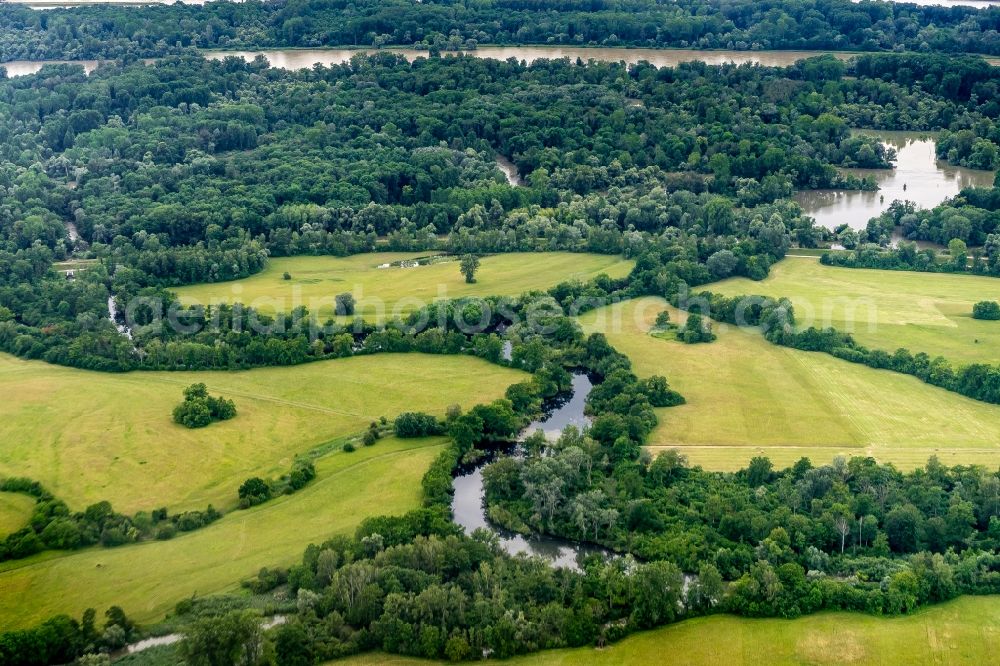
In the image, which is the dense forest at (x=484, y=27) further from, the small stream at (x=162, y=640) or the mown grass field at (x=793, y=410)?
the small stream at (x=162, y=640)

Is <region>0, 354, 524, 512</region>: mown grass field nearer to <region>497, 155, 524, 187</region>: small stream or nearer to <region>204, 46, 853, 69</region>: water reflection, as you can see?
<region>497, 155, 524, 187</region>: small stream

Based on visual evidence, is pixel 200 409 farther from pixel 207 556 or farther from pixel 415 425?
pixel 207 556

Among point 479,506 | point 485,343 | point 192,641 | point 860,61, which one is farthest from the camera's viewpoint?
point 860,61

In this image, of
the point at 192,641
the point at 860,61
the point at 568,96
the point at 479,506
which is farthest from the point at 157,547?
the point at 860,61

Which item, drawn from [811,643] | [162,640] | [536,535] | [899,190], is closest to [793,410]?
[536,535]

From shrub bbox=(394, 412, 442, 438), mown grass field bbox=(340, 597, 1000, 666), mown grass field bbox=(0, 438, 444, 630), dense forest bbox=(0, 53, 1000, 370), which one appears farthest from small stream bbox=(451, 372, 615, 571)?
dense forest bbox=(0, 53, 1000, 370)

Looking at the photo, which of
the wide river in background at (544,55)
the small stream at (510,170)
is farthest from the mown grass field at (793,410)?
the wide river in background at (544,55)

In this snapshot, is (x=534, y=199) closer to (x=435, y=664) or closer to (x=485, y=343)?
(x=485, y=343)
